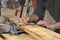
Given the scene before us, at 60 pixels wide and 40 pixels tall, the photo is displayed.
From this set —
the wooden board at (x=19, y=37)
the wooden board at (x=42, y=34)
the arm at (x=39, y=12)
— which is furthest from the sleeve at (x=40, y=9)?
the wooden board at (x=19, y=37)

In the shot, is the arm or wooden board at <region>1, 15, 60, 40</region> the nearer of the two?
wooden board at <region>1, 15, 60, 40</region>

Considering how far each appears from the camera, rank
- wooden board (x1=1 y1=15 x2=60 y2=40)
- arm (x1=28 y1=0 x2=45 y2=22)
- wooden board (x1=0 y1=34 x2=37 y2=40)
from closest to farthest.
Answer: wooden board (x1=1 y1=15 x2=60 y2=40)
wooden board (x1=0 y1=34 x2=37 y2=40)
arm (x1=28 y1=0 x2=45 y2=22)

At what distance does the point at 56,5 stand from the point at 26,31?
1.78ft

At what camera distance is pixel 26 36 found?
6.49ft

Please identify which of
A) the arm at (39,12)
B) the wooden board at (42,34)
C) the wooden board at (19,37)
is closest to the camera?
the wooden board at (42,34)

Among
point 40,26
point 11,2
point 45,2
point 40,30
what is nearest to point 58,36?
point 40,30

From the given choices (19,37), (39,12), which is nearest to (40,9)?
(39,12)

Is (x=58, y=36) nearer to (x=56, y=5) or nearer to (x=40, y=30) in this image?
(x=40, y=30)

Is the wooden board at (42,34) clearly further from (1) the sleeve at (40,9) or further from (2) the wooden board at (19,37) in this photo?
(1) the sleeve at (40,9)

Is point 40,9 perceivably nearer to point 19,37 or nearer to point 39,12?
point 39,12

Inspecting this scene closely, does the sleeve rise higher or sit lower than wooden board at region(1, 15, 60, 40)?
higher

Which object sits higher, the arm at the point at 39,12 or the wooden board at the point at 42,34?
the arm at the point at 39,12

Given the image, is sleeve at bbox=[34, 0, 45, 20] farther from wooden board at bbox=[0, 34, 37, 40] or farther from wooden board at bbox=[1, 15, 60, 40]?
wooden board at bbox=[0, 34, 37, 40]

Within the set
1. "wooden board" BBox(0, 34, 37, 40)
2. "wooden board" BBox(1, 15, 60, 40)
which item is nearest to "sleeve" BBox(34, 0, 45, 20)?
"wooden board" BBox(1, 15, 60, 40)
